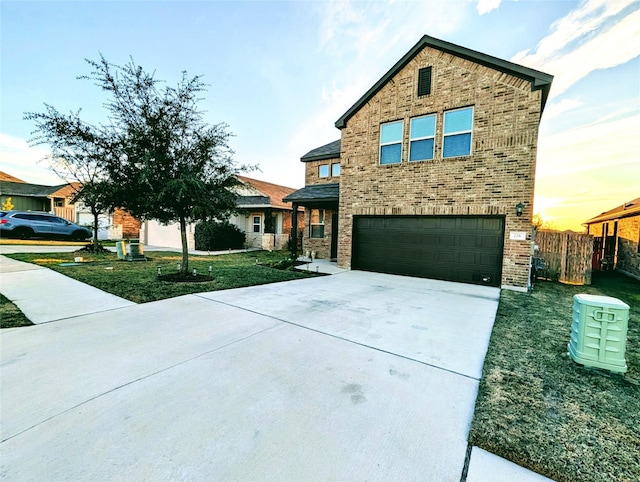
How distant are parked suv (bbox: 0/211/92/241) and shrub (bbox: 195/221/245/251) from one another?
10.9 metres

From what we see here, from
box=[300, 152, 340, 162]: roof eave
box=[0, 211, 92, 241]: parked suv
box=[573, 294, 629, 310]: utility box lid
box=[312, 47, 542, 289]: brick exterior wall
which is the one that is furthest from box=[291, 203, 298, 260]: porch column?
box=[0, 211, 92, 241]: parked suv

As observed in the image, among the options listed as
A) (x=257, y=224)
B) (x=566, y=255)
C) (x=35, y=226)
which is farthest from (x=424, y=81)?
(x=35, y=226)

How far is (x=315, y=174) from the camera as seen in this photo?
1466 cm

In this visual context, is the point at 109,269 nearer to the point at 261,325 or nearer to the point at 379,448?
the point at 261,325

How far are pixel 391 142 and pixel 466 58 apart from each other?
129 inches

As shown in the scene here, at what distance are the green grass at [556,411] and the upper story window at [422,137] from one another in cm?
670

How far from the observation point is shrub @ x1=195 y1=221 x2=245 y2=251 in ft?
57.2

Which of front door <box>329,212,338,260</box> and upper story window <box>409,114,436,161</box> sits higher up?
upper story window <box>409,114,436,161</box>

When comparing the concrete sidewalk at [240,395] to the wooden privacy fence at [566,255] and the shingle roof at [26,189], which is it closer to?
the wooden privacy fence at [566,255]

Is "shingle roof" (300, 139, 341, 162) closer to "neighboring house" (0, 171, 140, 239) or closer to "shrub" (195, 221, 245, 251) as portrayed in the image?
"shrub" (195, 221, 245, 251)

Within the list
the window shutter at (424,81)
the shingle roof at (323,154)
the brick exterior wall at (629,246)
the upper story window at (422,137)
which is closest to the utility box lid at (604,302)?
the upper story window at (422,137)

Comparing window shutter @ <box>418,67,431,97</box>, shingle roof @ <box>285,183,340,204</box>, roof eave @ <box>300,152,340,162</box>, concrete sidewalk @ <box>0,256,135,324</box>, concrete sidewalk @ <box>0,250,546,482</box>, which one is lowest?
concrete sidewalk @ <box>0,256,135,324</box>

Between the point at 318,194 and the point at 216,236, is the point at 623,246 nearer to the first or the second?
the point at 318,194

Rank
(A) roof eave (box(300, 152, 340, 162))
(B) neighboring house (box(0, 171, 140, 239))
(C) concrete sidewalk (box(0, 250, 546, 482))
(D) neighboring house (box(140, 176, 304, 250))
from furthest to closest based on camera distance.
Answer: (B) neighboring house (box(0, 171, 140, 239))
(D) neighboring house (box(140, 176, 304, 250))
(A) roof eave (box(300, 152, 340, 162))
(C) concrete sidewalk (box(0, 250, 546, 482))
